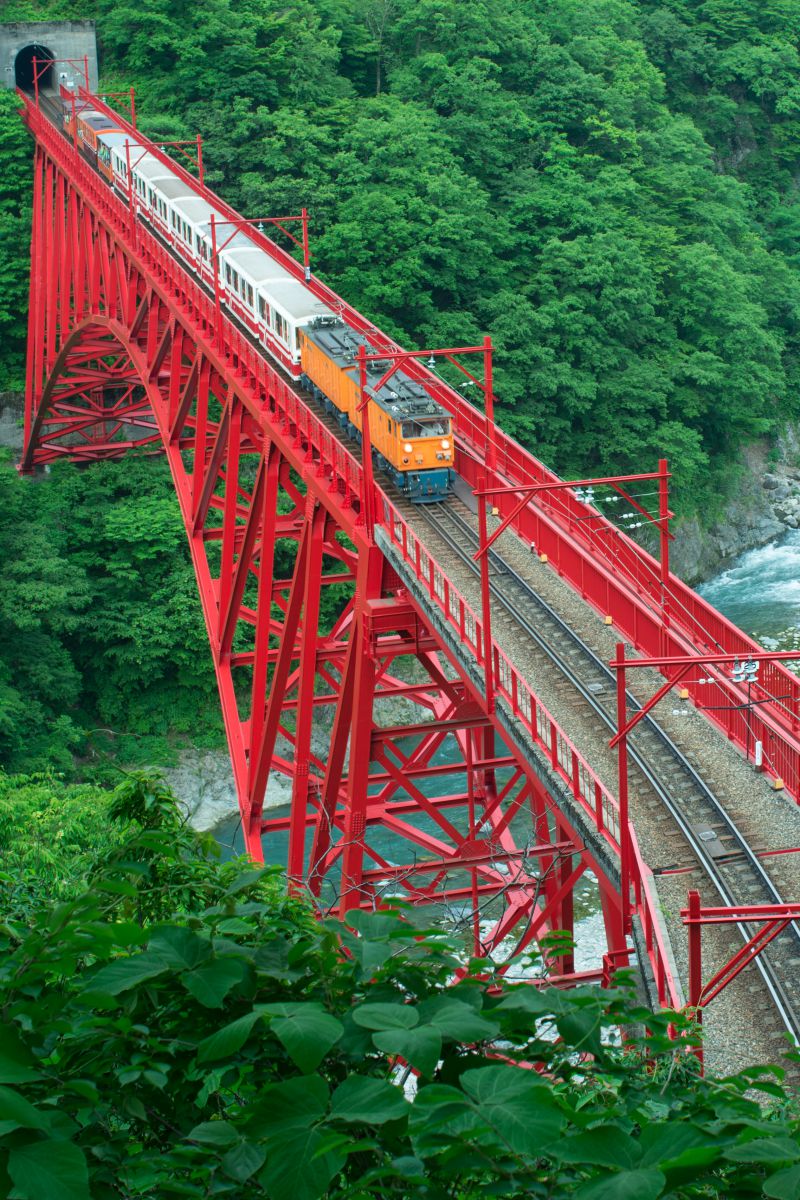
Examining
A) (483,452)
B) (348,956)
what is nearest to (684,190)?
(483,452)

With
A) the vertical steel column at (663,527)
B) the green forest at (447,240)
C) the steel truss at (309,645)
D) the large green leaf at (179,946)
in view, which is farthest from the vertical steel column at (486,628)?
the green forest at (447,240)

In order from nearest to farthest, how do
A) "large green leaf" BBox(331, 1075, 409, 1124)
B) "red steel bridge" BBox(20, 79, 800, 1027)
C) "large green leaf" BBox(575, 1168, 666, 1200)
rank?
"large green leaf" BBox(575, 1168, 666, 1200), "large green leaf" BBox(331, 1075, 409, 1124), "red steel bridge" BBox(20, 79, 800, 1027)

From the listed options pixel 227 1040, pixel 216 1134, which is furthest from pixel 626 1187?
pixel 227 1040

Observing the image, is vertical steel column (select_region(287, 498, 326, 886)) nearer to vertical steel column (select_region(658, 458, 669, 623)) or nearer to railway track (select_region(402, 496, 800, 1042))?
railway track (select_region(402, 496, 800, 1042))

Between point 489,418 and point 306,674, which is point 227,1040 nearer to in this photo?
point 306,674

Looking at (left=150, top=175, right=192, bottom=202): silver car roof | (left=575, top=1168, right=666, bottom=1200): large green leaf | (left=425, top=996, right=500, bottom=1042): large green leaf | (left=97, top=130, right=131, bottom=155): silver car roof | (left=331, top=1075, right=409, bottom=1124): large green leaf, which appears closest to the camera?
(left=575, top=1168, right=666, bottom=1200): large green leaf

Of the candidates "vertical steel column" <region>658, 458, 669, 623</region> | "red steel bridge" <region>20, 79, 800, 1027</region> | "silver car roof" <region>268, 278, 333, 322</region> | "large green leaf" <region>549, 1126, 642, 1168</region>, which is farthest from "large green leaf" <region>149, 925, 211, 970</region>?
"silver car roof" <region>268, 278, 333, 322</region>

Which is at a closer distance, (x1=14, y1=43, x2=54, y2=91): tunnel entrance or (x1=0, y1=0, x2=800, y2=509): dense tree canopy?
(x1=0, y1=0, x2=800, y2=509): dense tree canopy
